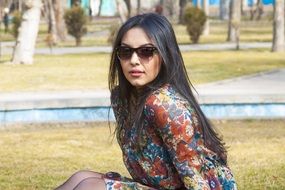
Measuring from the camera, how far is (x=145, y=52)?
334 centimetres

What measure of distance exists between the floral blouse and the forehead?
0.69 ft

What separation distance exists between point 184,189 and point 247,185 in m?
2.36

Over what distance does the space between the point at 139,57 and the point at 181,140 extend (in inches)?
16.4

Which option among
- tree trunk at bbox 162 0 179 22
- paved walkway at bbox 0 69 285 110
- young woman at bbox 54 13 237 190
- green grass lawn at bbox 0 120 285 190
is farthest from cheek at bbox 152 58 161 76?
tree trunk at bbox 162 0 179 22

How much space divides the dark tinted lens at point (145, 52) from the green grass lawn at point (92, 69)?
30.6 ft

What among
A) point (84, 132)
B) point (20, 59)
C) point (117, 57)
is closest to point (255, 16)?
point (20, 59)

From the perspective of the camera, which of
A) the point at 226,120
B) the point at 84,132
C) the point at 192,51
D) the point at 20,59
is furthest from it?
the point at 192,51

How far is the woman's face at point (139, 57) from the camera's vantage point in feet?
10.9

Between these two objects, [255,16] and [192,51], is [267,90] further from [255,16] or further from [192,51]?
[255,16]

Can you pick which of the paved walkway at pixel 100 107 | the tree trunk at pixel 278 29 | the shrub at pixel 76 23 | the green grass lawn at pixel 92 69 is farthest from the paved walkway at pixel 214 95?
the shrub at pixel 76 23

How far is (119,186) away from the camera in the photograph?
333 centimetres

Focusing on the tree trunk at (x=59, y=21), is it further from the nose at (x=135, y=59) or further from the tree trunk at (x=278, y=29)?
the nose at (x=135, y=59)

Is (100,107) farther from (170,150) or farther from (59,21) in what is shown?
(59,21)

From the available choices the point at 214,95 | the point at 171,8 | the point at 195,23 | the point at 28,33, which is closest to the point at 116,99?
the point at 214,95
